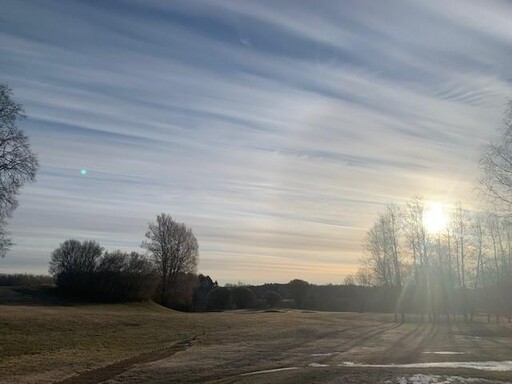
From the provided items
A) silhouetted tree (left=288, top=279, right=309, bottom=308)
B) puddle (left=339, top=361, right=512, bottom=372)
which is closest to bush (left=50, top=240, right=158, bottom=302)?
silhouetted tree (left=288, top=279, right=309, bottom=308)

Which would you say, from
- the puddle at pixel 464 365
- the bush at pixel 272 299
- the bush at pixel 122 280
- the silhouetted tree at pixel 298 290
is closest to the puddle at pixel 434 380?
the puddle at pixel 464 365

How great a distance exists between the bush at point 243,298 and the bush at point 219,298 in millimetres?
1717

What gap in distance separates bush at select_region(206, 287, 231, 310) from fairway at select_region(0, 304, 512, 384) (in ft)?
212

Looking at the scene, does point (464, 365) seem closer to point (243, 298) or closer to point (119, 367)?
point (119, 367)

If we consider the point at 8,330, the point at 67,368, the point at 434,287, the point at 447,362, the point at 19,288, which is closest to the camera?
the point at 67,368

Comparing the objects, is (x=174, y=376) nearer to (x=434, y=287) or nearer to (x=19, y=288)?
(x=434, y=287)

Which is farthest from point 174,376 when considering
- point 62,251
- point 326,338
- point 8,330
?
point 62,251

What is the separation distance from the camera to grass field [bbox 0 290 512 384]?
21.2 metres

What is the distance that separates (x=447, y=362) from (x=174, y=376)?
13099 millimetres

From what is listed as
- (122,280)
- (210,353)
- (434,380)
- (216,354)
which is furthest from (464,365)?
(122,280)

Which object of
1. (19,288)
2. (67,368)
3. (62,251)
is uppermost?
(62,251)

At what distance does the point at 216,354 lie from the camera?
96.5ft

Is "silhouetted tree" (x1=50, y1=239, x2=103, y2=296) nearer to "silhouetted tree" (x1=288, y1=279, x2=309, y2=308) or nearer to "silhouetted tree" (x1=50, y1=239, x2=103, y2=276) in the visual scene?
"silhouetted tree" (x1=50, y1=239, x2=103, y2=276)

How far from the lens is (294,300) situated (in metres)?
129
